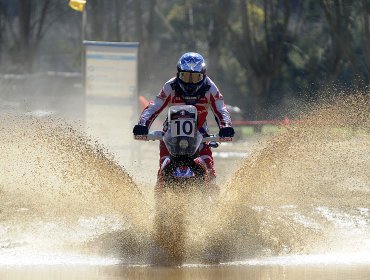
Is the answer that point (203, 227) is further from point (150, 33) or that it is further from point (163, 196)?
point (150, 33)

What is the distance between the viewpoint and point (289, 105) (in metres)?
46.7

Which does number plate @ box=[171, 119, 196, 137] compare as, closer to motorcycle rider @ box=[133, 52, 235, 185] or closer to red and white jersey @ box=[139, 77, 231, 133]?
motorcycle rider @ box=[133, 52, 235, 185]

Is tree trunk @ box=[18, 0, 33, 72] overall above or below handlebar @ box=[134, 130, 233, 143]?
below

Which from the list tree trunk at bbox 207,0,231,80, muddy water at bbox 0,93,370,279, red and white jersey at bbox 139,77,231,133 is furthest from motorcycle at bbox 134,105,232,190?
tree trunk at bbox 207,0,231,80

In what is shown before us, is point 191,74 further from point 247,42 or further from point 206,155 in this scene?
point 247,42

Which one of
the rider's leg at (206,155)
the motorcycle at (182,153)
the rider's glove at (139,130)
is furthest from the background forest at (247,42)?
the motorcycle at (182,153)

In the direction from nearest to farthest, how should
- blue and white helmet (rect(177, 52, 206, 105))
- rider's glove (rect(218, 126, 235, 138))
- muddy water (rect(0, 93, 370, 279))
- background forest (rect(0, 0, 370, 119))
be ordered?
1. muddy water (rect(0, 93, 370, 279))
2. rider's glove (rect(218, 126, 235, 138))
3. blue and white helmet (rect(177, 52, 206, 105))
4. background forest (rect(0, 0, 370, 119))

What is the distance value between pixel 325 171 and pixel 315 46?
38.5 metres

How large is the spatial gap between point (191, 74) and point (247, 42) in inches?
1317

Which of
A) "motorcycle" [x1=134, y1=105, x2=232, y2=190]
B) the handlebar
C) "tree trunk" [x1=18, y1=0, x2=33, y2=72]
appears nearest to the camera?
"motorcycle" [x1=134, y1=105, x2=232, y2=190]

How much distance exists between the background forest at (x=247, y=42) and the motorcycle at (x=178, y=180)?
22.5 meters

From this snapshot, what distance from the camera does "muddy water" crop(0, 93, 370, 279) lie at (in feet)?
32.8

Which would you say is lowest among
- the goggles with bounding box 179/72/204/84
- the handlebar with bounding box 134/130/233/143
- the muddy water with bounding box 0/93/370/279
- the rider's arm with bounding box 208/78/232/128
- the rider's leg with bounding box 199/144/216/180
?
the muddy water with bounding box 0/93/370/279

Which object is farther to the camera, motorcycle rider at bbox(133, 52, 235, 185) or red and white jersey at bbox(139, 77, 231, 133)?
red and white jersey at bbox(139, 77, 231, 133)
